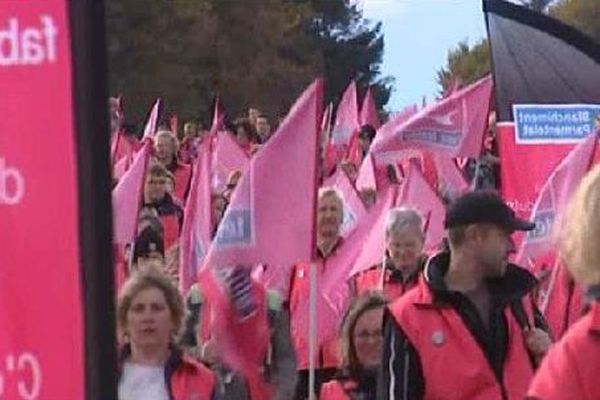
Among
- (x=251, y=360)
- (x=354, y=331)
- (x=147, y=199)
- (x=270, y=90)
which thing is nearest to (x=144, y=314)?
(x=354, y=331)

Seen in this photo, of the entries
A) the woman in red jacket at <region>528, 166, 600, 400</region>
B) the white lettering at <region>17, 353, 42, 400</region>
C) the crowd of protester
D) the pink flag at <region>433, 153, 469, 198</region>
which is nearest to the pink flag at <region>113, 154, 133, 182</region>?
the pink flag at <region>433, 153, 469, 198</region>

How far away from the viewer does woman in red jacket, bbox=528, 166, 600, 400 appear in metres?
3.12

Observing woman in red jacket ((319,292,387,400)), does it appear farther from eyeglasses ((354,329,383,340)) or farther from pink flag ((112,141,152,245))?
pink flag ((112,141,152,245))

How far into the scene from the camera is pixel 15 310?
2727mm

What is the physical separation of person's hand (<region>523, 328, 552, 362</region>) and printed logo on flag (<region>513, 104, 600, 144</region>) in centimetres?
284

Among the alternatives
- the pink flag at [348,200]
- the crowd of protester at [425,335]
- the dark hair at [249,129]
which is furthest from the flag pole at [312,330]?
the dark hair at [249,129]

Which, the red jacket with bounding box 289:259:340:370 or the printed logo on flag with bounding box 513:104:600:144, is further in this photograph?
the printed logo on flag with bounding box 513:104:600:144

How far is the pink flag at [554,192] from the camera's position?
25.2ft

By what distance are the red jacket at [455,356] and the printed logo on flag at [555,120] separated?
2921mm

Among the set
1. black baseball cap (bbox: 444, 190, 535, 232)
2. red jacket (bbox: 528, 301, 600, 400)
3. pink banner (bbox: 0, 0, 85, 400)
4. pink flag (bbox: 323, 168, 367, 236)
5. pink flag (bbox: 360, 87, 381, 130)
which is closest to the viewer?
pink banner (bbox: 0, 0, 85, 400)

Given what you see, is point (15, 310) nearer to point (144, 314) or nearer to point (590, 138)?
point (144, 314)

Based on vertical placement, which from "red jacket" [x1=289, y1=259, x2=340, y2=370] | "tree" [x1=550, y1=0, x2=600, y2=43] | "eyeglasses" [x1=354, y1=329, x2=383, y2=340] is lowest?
"red jacket" [x1=289, y1=259, x2=340, y2=370]

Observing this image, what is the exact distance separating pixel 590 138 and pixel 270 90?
47.5m

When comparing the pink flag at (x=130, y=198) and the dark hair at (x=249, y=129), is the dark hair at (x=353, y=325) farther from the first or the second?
the dark hair at (x=249, y=129)
